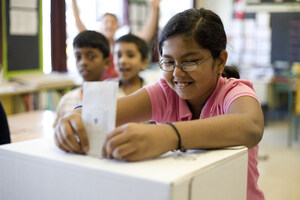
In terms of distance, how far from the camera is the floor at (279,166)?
320 cm

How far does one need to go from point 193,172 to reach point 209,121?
20 centimetres

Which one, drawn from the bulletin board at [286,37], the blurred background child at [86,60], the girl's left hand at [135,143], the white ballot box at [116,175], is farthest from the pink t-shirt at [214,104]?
the bulletin board at [286,37]

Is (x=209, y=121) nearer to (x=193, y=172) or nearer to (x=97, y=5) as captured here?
(x=193, y=172)

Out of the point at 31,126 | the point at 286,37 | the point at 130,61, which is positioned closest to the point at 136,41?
the point at 130,61

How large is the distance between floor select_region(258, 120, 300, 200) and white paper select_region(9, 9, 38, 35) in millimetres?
2734

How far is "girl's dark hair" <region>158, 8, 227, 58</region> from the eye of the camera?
3.19 ft

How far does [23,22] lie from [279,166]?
2972mm

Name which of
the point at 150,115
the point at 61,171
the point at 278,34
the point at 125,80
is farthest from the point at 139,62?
the point at 278,34

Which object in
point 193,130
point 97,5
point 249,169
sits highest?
point 97,5

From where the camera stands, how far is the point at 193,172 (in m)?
0.67

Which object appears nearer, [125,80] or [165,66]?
[165,66]

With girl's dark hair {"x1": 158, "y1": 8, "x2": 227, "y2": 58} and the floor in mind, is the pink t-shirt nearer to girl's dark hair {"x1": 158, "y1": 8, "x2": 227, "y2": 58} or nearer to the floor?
girl's dark hair {"x1": 158, "y1": 8, "x2": 227, "y2": 58}

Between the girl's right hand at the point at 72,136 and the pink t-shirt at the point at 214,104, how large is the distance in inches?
13.0

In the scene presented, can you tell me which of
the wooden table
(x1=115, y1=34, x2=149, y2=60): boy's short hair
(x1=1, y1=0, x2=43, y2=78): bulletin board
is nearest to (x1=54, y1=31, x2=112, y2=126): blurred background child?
the wooden table
